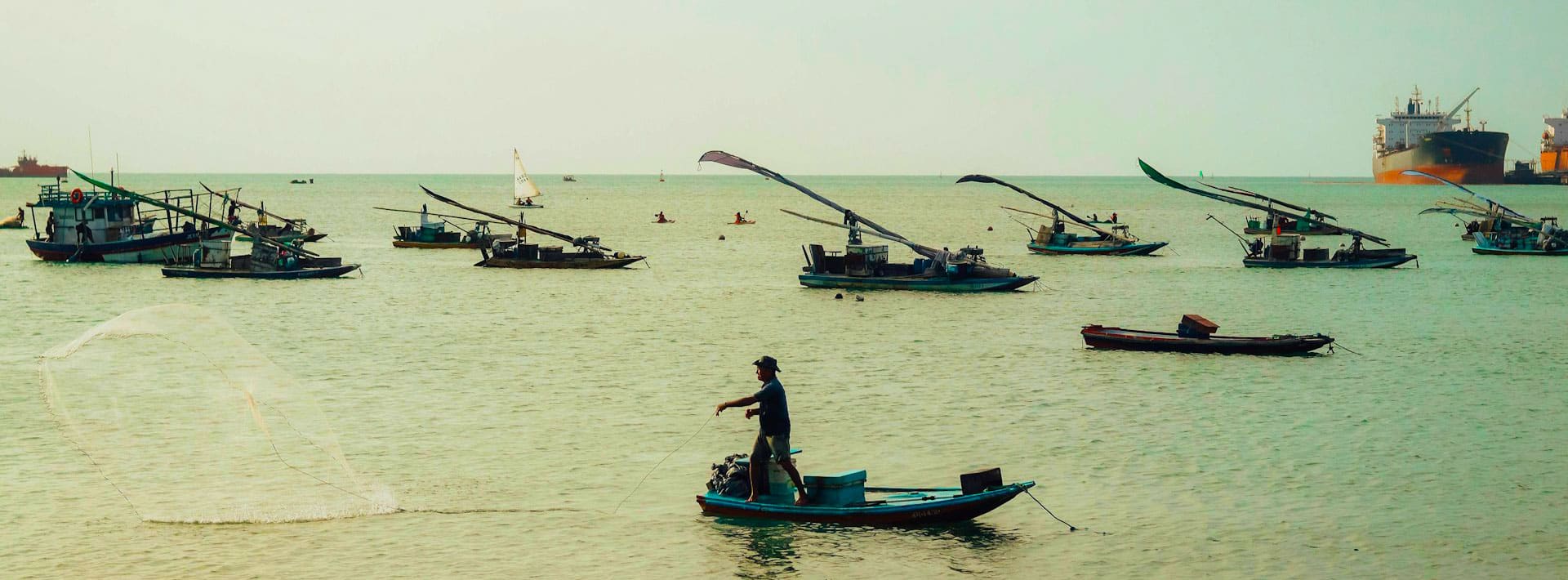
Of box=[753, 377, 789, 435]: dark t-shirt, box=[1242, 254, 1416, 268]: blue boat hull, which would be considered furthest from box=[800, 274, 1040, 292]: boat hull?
box=[753, 377, 789, 435]: dark t-shirt

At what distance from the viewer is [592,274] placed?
261 feet

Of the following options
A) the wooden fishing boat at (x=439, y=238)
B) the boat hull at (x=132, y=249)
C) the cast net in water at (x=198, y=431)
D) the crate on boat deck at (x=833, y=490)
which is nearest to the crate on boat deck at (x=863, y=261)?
the cast net in water at (x=198, y=431)

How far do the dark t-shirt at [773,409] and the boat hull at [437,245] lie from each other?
7717 cm

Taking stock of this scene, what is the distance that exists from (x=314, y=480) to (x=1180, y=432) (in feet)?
56.0

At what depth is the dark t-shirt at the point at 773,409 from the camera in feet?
68.0

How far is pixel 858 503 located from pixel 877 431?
28.9 feet

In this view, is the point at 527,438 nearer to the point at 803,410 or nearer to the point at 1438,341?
the point at 803,410

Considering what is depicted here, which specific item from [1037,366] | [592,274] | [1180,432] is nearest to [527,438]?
[1180,432]

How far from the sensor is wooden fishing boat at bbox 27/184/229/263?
3095 inches

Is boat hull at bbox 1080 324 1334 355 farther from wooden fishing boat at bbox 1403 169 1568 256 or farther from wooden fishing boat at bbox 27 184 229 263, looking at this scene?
wooden fishing boat at bbox 1403 169 1568 256

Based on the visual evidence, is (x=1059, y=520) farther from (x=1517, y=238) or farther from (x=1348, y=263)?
(x=1517, y=238)

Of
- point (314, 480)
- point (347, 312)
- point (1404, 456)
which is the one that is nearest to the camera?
point (314, 480)

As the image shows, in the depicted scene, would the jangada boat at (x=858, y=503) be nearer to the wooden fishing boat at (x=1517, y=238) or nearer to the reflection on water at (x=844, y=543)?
the reflection on water at (x=844, y=543)

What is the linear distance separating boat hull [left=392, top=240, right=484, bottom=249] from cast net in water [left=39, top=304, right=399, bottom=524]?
5148 cm
